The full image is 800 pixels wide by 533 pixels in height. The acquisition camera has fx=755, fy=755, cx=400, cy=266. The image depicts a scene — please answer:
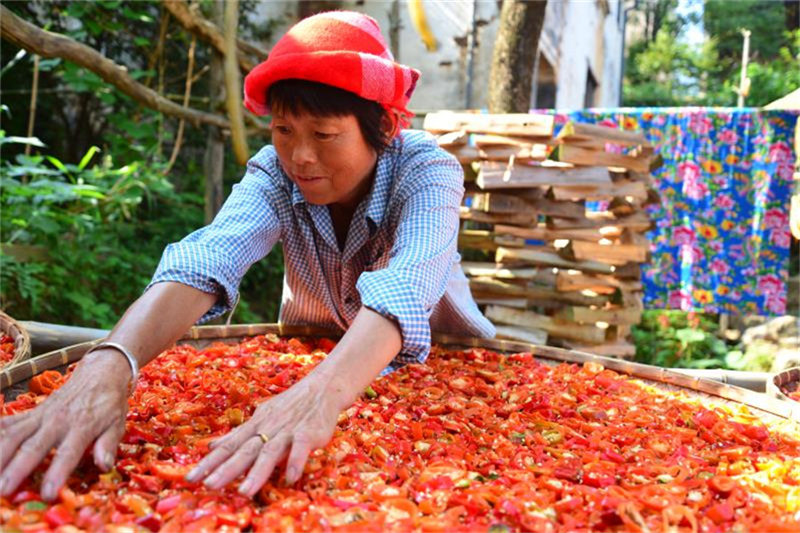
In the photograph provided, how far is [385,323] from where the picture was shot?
149 cm

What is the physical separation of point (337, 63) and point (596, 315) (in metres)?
4.03

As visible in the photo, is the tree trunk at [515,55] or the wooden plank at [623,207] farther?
the wooden plank at [623,207]

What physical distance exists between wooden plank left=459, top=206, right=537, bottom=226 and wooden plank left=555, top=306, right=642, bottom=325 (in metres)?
0.70

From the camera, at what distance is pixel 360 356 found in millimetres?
1409

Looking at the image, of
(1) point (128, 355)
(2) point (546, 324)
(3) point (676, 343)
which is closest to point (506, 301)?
(2) point (546, 324)

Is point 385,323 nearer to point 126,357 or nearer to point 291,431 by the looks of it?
point 291,431

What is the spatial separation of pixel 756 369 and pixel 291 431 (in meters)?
6.78

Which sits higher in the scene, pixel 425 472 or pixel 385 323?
pixel 385 323

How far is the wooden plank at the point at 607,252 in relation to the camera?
207 inches

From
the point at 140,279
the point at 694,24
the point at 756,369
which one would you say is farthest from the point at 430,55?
the point at 694,24

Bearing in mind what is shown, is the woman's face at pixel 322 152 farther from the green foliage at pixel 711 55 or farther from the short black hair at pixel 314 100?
the green foliage at pixel 711 55

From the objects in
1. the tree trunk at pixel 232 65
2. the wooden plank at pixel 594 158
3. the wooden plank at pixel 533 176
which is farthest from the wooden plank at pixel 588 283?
the tree trunk at pixel 232 65

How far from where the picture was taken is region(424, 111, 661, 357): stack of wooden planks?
494cm

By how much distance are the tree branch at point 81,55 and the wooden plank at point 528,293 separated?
2112 millimetres
